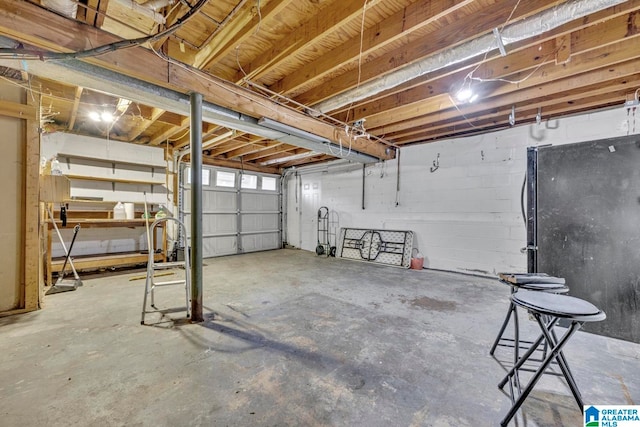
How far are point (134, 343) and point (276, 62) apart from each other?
9.82 feet

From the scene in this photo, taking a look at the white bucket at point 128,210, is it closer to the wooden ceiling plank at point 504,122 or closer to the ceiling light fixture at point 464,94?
the wooden ceiling plank at point 504,122

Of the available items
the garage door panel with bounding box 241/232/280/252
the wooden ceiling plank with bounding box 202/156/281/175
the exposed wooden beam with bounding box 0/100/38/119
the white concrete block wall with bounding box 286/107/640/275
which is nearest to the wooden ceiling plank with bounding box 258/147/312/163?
the wooden ceiling plank with bounding box 202/156/281/175

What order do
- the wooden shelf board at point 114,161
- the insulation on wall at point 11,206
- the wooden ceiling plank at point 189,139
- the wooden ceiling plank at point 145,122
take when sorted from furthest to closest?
the wooden shelf board at point 114,161, the wooden ceiling plank at point 189,139, the wooden ceiling plank at point 145,122, the insulation on wall at point 11,206

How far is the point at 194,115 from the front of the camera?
2744 mm

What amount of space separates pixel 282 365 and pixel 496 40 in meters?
3.16

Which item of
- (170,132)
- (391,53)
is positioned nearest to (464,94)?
(391,53)

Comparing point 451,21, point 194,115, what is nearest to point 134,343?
point 194,115

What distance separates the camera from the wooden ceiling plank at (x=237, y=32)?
194 centimetres

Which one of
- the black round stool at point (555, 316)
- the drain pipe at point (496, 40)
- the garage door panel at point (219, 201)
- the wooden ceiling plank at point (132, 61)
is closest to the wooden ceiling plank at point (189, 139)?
the garage door panel at point (219, 201)

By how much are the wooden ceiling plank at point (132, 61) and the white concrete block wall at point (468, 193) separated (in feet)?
9.98

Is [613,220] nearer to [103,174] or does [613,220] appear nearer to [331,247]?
[331,247]

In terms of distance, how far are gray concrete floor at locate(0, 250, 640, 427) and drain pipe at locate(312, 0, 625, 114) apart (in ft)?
8.60

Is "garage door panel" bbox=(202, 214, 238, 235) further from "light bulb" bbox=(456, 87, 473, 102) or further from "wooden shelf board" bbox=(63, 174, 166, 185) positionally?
"light bulb" bbox=(456, 87, 473, 102)

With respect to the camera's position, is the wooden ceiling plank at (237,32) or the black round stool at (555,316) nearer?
the black round stool at (555,316)
